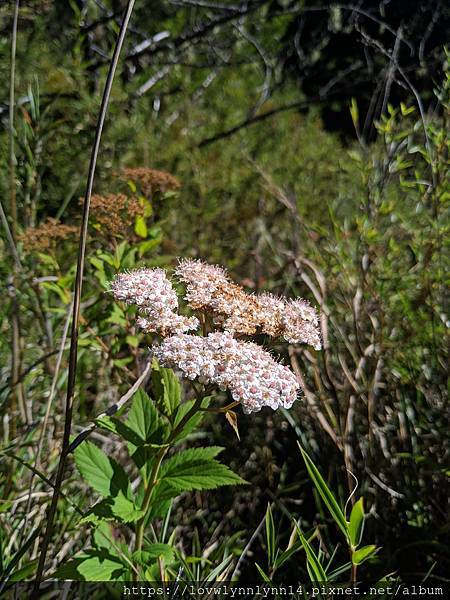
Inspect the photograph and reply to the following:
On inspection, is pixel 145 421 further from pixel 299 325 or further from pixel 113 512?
pixel 299 325

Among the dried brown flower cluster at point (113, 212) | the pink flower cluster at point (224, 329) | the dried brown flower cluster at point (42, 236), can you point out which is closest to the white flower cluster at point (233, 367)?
the pink flower cluster at point (224, 329)

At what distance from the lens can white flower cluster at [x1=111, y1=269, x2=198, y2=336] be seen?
3.08 feet

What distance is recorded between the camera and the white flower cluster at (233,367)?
86cm

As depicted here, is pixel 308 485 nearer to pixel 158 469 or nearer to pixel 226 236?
pixel 158 469

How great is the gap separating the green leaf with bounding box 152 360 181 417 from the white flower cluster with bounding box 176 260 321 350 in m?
0.12

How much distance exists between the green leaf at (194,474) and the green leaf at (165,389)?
118mm

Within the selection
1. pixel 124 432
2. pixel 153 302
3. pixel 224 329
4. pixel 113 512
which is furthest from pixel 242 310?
pixel 113 512

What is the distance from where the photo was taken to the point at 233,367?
879 millimetres

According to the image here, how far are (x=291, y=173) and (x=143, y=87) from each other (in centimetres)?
93

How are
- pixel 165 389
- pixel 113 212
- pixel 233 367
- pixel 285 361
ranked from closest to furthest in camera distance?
1. pixel 233 367
2. pixel 165 389
3. pixel 113 212
4. pixel 285 361

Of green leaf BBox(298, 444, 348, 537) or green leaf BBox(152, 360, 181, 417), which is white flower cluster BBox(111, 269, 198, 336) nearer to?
green leaf BBox(152, 360, 181, 417)

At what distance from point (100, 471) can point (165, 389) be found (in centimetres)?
23

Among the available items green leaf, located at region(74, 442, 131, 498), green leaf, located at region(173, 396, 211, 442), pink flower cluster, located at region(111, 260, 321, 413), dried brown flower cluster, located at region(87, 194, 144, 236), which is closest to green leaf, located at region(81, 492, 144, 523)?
green leaf, located at region(74, 442, 131, 498)

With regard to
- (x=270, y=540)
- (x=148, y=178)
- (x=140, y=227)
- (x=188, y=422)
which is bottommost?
(x=270, y=540)
